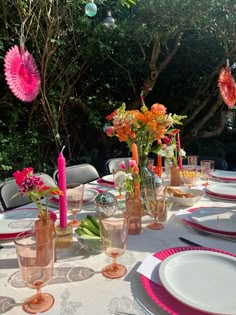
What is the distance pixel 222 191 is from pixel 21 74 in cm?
195

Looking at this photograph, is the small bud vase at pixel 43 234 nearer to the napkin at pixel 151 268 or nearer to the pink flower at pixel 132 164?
the napkin at pixel 151 268

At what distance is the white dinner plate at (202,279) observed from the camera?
1.74 ft

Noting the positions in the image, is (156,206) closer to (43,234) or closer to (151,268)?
(151,268)

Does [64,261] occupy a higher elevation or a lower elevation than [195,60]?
lower

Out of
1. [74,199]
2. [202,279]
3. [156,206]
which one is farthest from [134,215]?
[202,279]

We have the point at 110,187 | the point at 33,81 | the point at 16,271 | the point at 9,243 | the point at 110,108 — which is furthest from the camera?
the point at 110,108

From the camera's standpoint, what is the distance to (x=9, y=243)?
0.85 m

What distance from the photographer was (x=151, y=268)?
0.67 metres

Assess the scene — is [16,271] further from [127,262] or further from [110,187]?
[110,187]

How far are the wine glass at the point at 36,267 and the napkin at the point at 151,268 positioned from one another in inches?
8.6

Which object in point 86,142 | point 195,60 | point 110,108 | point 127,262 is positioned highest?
point 195,60

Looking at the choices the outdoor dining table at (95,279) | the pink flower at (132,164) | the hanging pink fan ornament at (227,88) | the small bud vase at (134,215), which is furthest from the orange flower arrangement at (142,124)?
the hanging pink fan ornament at (227,88)

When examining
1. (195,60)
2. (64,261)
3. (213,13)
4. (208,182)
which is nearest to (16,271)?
(64,261)

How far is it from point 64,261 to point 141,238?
0.27 m
